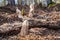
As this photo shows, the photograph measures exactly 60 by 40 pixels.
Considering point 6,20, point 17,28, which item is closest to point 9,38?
point 17,28

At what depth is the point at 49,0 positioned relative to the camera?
44.2 feet

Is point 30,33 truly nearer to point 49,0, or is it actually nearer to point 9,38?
point 9,38

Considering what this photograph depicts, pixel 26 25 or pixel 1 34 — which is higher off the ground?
pixel 26 25

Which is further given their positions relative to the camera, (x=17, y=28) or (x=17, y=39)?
(x=17, y=28)

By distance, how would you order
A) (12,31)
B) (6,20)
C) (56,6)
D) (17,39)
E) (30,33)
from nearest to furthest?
(17,39), (30,33), (12,31), (6,20), (56,6)

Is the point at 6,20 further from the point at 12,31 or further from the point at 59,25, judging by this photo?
the point at 59,25

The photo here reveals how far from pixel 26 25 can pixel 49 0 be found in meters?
7.45

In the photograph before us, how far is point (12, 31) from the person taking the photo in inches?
274

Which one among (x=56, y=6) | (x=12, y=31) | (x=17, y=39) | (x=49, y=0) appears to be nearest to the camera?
(x=17, y=39)

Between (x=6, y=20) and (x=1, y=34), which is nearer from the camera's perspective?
(x=1, y=34)

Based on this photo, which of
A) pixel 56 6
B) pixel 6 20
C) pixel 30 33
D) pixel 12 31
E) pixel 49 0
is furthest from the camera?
pixel 49 0

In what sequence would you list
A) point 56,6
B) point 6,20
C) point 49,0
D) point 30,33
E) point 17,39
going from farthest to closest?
point 49,0 → point 56,6 → point 6,20 → point 30,33 → point 17,39

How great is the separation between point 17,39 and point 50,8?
6952 mm

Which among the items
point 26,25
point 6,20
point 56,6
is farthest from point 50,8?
point 26,25
